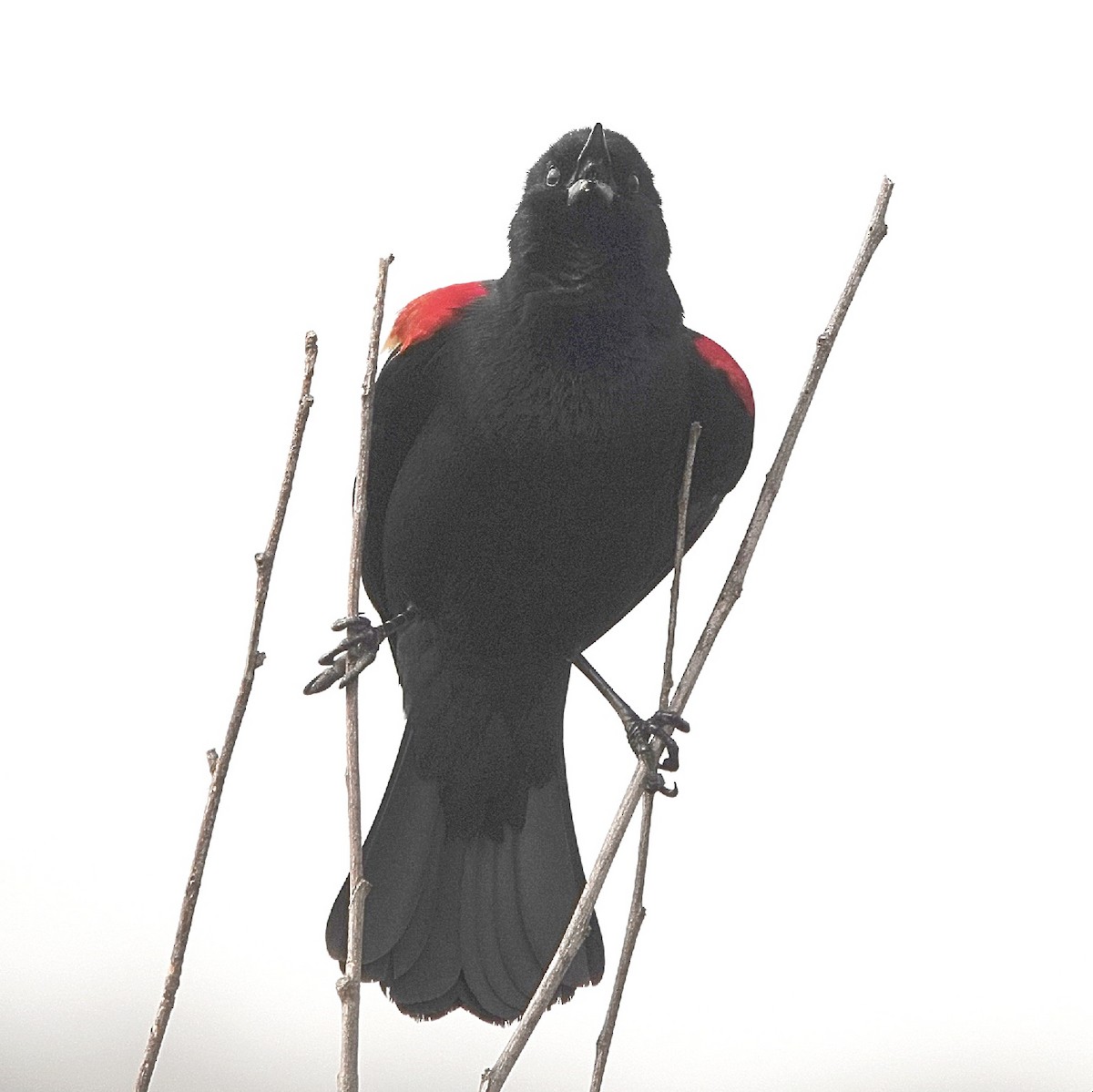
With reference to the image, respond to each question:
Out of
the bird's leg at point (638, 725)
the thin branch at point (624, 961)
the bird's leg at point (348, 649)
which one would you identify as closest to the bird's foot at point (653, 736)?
the bird's leg at point (638, 725)

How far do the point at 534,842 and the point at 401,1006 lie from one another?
0.42 metres

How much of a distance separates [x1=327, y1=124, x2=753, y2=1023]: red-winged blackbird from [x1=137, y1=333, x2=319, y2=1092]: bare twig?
0.96 m

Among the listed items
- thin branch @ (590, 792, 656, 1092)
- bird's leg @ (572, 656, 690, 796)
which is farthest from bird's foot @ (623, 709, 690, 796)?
thin branch @ (590, 792, 656, 1092)

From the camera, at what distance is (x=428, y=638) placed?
111 inches

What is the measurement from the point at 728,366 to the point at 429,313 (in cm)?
57

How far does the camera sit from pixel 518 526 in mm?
2545

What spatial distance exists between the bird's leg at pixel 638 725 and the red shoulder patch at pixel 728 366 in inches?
23.3

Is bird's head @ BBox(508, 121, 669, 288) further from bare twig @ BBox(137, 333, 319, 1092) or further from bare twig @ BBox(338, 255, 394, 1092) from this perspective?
bare twig @ BBox(137, 333, 319, 1092)

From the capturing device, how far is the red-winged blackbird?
253 cm

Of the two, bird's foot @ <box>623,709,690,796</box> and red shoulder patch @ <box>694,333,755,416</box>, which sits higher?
red shoulder patch @ <box>694,333,755,416</box>

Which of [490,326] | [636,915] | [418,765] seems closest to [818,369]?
[636,915]

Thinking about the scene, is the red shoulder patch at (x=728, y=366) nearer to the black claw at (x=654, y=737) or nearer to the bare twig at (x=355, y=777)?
the black claw at (x=654, y=737)

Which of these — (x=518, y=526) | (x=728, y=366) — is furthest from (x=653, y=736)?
(x=728, y=366)

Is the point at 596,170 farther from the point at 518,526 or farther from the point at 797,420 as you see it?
the point at 797,420
